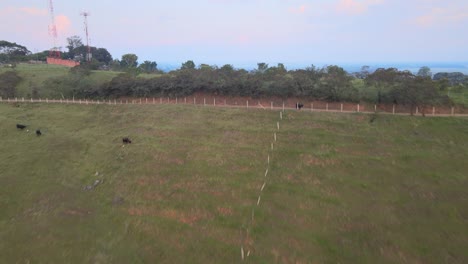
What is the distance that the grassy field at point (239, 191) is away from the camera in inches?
646

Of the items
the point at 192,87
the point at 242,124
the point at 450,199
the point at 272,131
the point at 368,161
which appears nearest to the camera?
the point at 450,199

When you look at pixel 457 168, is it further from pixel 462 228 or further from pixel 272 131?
pixel 272 131

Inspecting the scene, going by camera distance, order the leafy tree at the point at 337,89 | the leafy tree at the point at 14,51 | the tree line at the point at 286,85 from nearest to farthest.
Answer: the tree line at the point at 286,85 < the leafy tree at the point at 337,89 < the leafy tree at the point at 14,51

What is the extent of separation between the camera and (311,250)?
1609 cm

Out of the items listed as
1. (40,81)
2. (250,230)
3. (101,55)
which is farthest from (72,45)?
(250,230)

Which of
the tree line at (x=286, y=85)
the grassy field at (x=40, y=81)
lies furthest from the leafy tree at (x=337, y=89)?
the grassy field at (x=40, y=81)

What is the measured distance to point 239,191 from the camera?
70.8 ft

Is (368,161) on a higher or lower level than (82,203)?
higher

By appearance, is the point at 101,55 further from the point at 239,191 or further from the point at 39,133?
the point at 239,191

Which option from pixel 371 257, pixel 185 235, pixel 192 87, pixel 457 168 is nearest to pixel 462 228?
pixel 371 257

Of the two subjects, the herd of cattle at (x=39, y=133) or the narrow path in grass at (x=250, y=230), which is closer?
the narrow path in grass at (x=250, y=230)

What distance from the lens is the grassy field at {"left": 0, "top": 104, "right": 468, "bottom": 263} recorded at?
53.8ft

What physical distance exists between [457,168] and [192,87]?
104 feet

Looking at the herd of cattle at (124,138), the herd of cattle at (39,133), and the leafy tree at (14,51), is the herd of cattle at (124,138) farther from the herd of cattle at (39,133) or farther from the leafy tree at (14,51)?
the leafy tree at (14,51)
